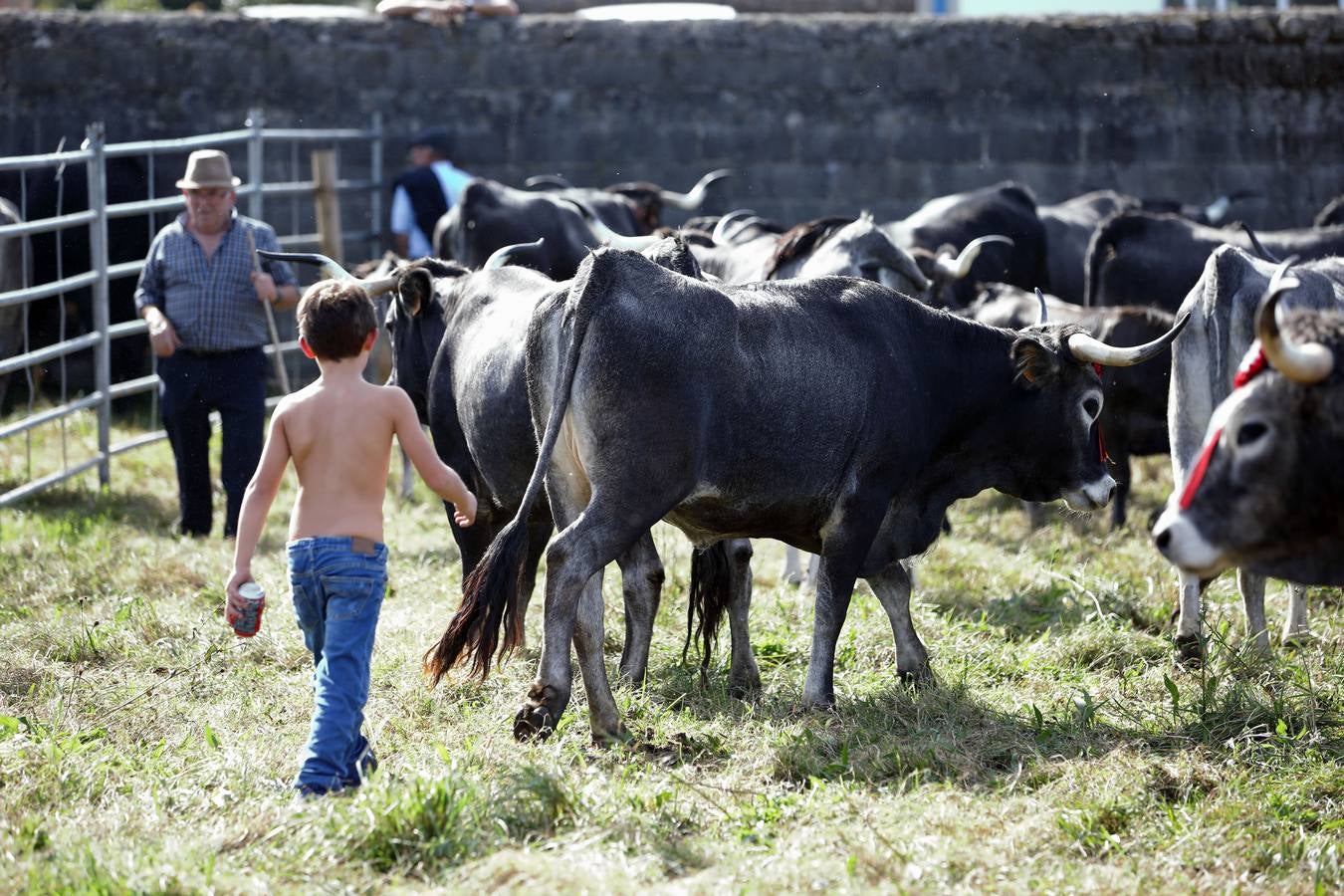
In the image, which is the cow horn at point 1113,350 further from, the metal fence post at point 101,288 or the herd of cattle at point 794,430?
the metal fence post at point 101,288

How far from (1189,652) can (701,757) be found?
7.63ft

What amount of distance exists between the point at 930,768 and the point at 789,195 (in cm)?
972

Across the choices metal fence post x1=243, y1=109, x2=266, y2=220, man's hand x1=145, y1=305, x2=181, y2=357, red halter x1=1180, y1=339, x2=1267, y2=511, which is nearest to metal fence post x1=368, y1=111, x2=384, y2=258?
metal fence post x1=243, y1=109, x2=266, y2=220

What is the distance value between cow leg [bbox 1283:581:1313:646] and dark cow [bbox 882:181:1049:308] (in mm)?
5032

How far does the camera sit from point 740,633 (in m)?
5.86

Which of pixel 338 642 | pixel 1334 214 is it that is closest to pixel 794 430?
pixel 338 642

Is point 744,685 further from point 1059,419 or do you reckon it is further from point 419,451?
point 419,451

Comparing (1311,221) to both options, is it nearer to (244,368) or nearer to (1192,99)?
(1192,99)

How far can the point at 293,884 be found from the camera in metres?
3.81

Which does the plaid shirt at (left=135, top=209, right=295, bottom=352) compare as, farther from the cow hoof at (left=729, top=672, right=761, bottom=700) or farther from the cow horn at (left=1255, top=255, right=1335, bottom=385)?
the cow horn at (left=1255, top=255, right=1335, bottom=385)

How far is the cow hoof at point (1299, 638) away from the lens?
6.39 m

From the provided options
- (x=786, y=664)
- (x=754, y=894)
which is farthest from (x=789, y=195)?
(x=754, y=894)

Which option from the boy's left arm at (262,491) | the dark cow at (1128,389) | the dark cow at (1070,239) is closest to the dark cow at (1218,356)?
the dark cow at (1128,389)

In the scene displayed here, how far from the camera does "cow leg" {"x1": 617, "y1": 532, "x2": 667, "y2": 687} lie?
5.75 metres
